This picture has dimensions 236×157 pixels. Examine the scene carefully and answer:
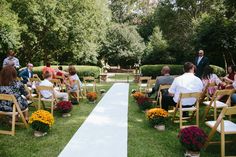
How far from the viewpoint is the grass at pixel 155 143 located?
603 centimetres

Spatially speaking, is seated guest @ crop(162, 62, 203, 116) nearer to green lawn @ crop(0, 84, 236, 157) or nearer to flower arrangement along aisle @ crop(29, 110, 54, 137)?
green lawn @ crop(0, 84, 236, 157)

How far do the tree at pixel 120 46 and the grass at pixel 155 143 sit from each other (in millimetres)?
27699

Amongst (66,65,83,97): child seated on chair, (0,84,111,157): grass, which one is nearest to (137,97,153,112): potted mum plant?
(0,84,111,157): grass

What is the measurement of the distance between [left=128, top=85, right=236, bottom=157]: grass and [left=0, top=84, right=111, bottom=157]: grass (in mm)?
1404

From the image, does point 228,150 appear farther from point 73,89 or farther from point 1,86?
point 73,89

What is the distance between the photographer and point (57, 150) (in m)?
6.13

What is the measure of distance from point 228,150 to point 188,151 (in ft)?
3.48

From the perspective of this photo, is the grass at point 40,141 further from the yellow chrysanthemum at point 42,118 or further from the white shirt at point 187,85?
the white shirt at point 187,85

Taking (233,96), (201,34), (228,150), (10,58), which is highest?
(201,34)

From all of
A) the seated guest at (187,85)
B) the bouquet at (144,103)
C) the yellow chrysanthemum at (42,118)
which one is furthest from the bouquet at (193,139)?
the bouquet at (144,103)

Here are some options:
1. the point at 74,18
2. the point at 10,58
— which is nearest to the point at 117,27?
the point at 74,18

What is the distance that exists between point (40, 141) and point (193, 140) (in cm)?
317

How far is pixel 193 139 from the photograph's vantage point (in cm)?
554

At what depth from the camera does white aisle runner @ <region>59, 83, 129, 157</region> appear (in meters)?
5.93
